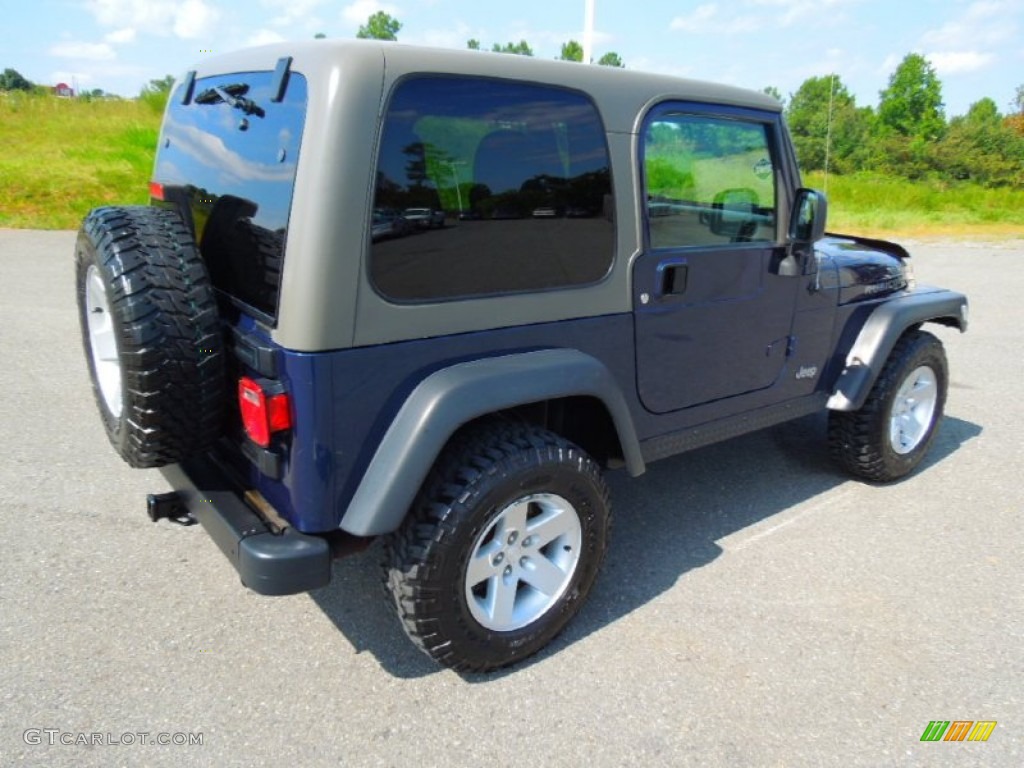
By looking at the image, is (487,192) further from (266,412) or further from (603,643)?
(603,643)

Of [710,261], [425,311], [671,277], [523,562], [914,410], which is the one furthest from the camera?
[914,410]

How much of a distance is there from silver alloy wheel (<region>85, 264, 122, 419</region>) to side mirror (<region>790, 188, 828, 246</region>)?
2.76m

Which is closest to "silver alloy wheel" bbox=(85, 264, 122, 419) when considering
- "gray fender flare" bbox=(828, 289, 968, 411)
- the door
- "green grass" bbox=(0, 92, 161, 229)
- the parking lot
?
the parking lot

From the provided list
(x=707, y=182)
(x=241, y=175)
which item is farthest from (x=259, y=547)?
(x=707, y=182)

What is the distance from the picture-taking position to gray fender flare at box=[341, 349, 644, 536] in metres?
2.17

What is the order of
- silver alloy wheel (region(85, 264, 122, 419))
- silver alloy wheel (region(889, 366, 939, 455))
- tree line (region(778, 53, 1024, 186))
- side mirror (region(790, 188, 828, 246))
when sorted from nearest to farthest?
1. silver alloy wheel (region(85, 264, 122, 419))
2. side mirror (region(790, 188, 828, 246))
3. silver alloy wheel (region(889, 366, 939, 455))
4. tree line (region(778, 53, 1024, 186))

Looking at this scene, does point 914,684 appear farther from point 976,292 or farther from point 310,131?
point 976,292

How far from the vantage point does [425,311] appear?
2.25 meters

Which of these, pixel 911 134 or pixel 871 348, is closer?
pixel 871 348

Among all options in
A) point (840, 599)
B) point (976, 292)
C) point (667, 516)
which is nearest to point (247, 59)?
point (667, 516)

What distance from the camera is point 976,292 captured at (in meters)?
9.95

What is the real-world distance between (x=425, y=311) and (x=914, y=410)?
3.21 meters

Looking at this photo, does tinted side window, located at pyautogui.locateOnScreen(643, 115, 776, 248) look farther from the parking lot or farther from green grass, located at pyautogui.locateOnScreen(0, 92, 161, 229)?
green grass, located at pyautogui.locateOnScreen(0, 92, 161, 229)

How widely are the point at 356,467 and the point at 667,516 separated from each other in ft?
6.46
